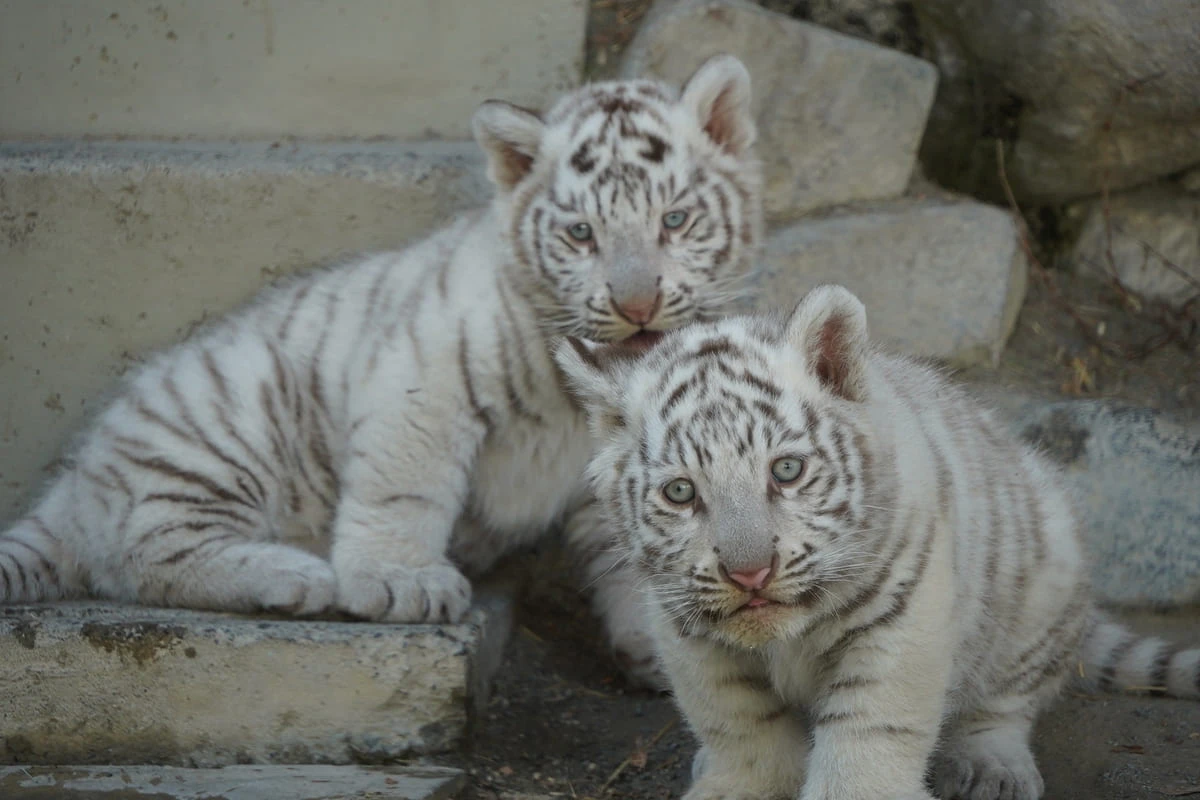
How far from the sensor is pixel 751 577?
2.47m

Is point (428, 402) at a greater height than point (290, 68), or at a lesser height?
lesser

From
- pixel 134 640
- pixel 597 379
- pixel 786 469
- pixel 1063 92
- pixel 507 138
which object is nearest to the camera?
pixel 786 469

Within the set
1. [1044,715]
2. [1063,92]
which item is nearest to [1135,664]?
[1044,715]

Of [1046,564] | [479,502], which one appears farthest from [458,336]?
[1046,564]

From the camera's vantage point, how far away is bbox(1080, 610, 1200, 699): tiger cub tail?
345cm

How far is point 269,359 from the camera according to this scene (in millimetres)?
4117

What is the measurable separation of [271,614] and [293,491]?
0.56 m

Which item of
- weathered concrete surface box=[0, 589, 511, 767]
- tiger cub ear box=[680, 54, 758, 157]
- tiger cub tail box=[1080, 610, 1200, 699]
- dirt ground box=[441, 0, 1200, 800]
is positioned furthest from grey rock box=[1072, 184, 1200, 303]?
Answer: weathered concrete surface box=[0, 589, 511, 767]

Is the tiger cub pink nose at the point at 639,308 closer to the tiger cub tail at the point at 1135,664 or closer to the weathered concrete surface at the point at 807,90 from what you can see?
the weathered concrete surface at the point at 807,90

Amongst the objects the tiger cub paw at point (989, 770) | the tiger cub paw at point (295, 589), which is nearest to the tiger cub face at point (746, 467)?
the tiger cub paw at point (989, 770)

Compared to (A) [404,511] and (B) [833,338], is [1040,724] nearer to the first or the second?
(B) [833,338]

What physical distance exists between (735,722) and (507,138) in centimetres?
178

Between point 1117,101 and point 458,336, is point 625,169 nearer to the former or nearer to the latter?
point 458,336

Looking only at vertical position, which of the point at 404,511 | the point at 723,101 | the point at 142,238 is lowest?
the point at 404,511
